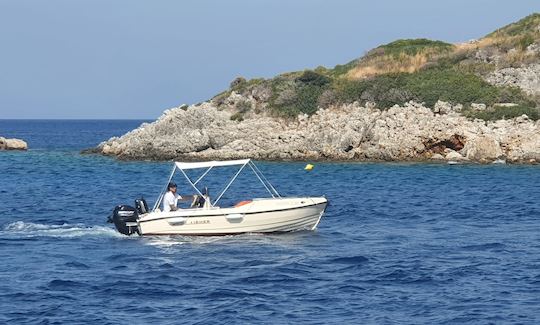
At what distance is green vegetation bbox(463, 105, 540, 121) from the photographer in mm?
62812

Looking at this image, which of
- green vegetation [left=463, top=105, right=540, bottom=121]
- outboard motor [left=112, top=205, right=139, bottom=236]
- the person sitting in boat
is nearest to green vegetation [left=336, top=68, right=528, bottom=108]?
green vegetation [left=463, top=105, right=540, bottom=121]

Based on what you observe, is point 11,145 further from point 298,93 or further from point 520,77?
point 520,77

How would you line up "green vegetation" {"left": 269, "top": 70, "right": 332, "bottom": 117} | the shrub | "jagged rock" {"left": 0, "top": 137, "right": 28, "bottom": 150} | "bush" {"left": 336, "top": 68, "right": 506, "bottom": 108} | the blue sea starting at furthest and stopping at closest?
"jagged rock" {"left": 0, "top": 137, "right": 28, "bottom": 150} < the shrub < "green vegetation" {"left": 269, "top": 70, "right": 332, "bottom": 117} < "bush" {"left": 336, "top": 68, "right": 506, "bottom": 108} < the blue sea

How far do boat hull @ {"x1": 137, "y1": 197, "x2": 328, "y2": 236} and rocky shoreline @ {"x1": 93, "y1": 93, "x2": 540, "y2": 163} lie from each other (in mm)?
31434

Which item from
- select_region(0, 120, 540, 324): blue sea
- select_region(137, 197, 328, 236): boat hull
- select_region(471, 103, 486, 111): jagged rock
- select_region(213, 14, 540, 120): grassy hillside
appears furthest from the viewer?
select_region(213, 14, 540, 120): grassy hillside

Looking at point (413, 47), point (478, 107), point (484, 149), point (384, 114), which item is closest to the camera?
point (484, 149)

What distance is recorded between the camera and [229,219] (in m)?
30.6

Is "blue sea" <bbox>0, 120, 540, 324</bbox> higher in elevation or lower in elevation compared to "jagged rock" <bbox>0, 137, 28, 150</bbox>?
lower

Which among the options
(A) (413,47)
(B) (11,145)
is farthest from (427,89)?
(B) (11,145)

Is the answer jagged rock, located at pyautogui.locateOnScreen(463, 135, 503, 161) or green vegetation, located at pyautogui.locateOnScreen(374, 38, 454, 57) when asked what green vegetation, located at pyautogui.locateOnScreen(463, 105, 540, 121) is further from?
green vegetation, located at pyautogui.locateOnScreen(374, 38, 454, 57)

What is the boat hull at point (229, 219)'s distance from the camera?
30.6 metres

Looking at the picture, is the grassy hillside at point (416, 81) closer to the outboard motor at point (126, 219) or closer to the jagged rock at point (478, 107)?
the jagged rock at point (478, 107)

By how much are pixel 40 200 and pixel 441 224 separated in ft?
72.7

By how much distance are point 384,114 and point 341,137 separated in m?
3.81
